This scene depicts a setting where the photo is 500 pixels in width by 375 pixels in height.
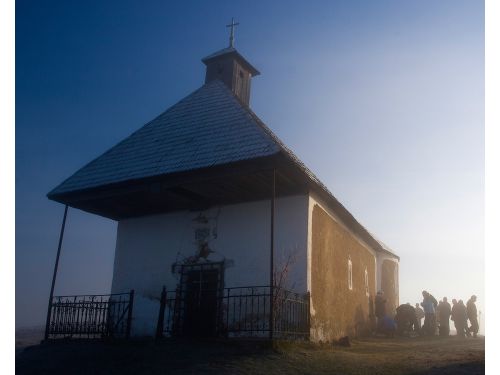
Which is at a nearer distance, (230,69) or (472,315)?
(230,69)

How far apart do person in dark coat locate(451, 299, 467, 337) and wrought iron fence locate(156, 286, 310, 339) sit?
10.3m

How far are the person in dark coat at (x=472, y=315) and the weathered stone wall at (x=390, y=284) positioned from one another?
4450 millimetres

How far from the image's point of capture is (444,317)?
776 inches

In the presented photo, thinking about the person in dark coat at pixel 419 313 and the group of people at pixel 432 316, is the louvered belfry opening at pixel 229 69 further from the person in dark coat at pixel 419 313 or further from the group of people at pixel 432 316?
the person in dark coat at pixel 419 313

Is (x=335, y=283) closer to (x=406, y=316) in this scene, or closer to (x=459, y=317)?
(x=406, y=316)

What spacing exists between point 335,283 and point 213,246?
4038 mm

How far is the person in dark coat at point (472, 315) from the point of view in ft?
61.1

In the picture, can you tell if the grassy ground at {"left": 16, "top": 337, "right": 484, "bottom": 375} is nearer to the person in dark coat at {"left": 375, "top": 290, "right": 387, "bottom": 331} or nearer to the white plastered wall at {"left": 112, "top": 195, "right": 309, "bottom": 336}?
the white plastered wall at {"left": 112, "top": 195, "right": 309, "bottom": 336}

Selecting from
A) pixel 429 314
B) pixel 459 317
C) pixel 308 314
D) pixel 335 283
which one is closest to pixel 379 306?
pixel 429 314

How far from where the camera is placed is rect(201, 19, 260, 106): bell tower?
17633 millimetres

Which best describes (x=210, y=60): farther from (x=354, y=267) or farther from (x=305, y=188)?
(x=354, y=267)

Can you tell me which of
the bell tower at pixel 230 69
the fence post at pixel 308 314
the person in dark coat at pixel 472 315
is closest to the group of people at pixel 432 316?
the person in dark coat at pixel 472 315

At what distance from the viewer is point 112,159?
14281 millimetres

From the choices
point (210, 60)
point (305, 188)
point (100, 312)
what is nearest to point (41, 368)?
point (100, 312)
